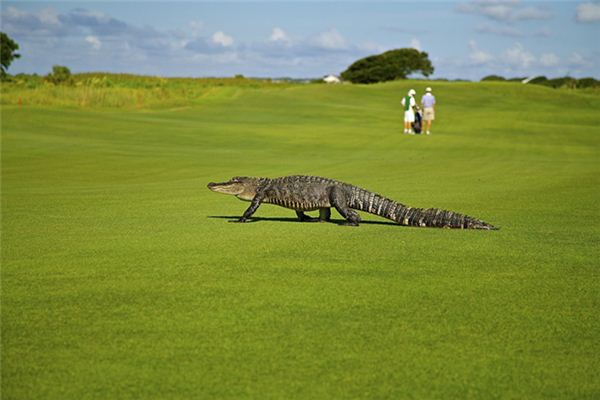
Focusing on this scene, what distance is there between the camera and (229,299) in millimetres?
6777

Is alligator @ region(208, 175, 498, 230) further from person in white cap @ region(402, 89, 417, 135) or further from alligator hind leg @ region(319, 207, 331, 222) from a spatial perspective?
person in white cap @ region(402, 89, 417, 135)

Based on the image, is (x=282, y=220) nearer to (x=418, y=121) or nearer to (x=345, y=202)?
Answer: (x=345, y=202)

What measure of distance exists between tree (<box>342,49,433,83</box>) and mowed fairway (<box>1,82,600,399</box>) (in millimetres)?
128931

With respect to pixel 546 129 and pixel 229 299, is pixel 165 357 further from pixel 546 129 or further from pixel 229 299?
pixel 546 129

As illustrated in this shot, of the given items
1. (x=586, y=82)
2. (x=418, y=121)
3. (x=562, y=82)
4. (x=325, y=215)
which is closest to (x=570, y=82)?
(x=586, y=82)

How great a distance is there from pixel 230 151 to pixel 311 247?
1959 cm

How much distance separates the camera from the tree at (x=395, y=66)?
146125mm

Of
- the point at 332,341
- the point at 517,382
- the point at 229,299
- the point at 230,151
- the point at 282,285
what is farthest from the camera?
the point at 230,151

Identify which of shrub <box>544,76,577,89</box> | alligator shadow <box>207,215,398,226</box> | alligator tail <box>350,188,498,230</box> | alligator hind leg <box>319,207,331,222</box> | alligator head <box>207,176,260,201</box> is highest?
shrub <box>544,76,577,89</box>

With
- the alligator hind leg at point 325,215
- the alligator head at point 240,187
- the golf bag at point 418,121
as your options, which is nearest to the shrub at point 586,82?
the golf bag at point 418,121

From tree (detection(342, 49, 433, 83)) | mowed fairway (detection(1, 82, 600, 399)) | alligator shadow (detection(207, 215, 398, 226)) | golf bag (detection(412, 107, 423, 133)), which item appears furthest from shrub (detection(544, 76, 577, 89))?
alligator shadow (detection(207, 215, 398, 226))

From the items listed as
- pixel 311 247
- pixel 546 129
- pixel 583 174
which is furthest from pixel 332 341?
pixel 546 129

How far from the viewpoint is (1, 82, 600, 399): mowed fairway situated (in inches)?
197

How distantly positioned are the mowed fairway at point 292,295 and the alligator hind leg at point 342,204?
0.35 meters
